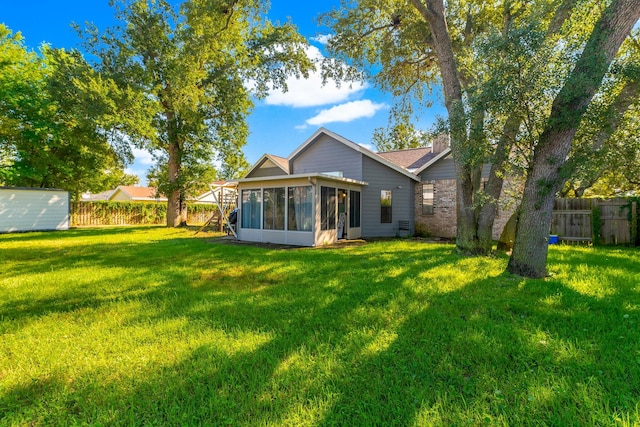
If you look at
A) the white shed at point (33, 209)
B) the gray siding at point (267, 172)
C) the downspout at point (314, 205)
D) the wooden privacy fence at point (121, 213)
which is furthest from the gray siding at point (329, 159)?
the white shed at point (33, 209)

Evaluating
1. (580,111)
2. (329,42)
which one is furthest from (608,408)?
(329,42)

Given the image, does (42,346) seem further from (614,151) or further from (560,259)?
(560,259)

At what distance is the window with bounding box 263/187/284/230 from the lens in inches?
467

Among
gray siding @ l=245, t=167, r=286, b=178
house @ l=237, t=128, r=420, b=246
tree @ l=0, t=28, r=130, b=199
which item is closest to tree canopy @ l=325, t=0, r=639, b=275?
house @ l=237, t=128, r=420, b=246

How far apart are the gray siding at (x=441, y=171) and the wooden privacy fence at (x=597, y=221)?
4.17 meters

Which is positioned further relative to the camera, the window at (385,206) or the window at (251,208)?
the window at (385,206)

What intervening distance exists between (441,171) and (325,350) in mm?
13086

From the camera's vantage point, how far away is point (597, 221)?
10570 mm

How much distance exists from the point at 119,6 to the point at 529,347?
22.5 metres

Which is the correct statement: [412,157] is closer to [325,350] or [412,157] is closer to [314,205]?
[314,205]

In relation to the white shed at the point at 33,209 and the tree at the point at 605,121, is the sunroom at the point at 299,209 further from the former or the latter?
the white shed at the point at 33,209

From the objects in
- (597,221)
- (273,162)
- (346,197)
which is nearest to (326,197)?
(346,197)

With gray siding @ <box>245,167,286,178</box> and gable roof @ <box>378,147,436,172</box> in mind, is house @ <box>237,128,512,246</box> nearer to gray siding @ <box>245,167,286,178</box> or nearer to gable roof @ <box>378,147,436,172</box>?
gable roof @ <box>378,147,436,172</box>

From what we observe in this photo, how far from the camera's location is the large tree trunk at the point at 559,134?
4.85 m
